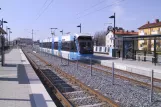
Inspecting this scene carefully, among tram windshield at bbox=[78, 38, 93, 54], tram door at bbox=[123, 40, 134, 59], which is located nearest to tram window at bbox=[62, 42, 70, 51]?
tram windshield at bbox=[78, 38, 93, 54]

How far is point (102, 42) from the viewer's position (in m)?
143

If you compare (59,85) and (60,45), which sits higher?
(60,45)

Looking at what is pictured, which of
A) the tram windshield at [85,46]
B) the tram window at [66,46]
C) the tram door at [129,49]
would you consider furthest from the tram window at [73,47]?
the tram door at [129,49]

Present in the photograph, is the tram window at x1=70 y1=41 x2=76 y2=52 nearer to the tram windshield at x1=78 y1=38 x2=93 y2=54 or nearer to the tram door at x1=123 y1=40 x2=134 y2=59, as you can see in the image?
the tram windshield at x1=78 y1=38 x2=93 y2=54

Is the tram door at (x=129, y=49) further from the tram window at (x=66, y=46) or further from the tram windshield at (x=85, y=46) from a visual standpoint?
the tram window at (x=66, y=46)

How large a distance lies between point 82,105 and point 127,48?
19704 millimetres

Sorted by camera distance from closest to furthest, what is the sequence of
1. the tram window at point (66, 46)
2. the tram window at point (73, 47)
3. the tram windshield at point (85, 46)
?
1. the tram windshield at point (85, 46)
2. the tram window at point (73, 47)
3. the tram window at point (66, 46)

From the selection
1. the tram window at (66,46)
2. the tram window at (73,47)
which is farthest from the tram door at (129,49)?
the tram window at (66,46)

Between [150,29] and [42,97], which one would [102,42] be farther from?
[42,97]

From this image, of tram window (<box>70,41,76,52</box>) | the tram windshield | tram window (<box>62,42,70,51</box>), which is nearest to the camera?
the tram windshield

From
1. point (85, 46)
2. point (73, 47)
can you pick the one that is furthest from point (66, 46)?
point (85, 46)

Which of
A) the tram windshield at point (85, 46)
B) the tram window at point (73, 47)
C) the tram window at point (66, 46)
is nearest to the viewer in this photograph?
the tram windshield at point (85, 46)

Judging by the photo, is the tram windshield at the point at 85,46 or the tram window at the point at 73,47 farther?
the tram window at the point at 73,47

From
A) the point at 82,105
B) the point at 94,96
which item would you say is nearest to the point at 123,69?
the point at 94,96
